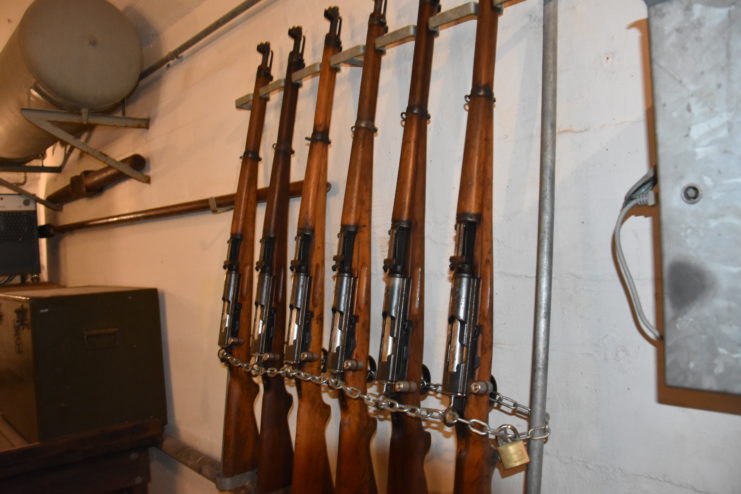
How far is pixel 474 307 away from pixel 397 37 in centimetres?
70

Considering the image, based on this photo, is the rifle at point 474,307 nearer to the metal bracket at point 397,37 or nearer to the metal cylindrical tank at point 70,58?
the metal bracket at point 397,37

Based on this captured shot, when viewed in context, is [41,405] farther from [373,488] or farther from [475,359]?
[475,359]

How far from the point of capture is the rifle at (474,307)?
3.17 ft

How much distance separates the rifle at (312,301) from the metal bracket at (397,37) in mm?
209

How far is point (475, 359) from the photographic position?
3.23 feet

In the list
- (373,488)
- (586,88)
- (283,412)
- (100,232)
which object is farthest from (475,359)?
(100,232)

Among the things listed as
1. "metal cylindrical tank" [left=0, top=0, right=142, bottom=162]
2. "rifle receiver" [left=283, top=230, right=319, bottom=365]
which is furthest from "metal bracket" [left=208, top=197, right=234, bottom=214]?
"metal cylindrical tank" [left=0, top=0, right=142, bottom=162]

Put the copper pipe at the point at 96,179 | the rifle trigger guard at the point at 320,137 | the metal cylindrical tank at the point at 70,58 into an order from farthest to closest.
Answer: the copper pipe at the point at 96,179 → the metal cylindrical tank at the point at 70,58 → the rifle trigger guard at the point at 320,137

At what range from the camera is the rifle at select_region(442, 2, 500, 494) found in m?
0.96

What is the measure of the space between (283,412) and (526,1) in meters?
1.25

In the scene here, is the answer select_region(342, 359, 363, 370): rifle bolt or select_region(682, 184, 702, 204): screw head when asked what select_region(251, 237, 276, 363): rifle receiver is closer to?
select_region(342, 359, 363, 370): rifle bolt

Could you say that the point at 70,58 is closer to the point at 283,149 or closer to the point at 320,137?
the point at 283,149

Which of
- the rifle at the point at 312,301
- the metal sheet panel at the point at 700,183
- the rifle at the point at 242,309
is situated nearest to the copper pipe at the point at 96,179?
the rifle at the point at 242,309

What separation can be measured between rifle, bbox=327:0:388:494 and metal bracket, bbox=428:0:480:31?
7.3 inches
